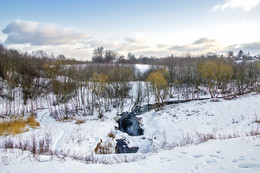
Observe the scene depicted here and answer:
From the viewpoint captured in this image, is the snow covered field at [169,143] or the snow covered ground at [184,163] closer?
the snow covered ground at [184,163]

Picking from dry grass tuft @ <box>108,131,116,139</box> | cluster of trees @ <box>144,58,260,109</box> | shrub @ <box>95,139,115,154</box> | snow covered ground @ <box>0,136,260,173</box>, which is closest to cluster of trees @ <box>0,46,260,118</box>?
cluster of trees @ <box>144,58,260,109</box>

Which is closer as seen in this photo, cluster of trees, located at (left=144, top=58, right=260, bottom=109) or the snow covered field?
the snow covered field

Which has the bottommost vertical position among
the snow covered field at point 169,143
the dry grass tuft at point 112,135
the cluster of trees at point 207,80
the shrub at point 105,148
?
the shrub at point 105,148

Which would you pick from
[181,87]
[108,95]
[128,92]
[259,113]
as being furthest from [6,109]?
[181,87]

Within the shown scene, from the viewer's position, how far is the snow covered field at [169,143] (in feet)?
15.3

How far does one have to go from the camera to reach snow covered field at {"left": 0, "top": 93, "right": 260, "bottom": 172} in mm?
4676

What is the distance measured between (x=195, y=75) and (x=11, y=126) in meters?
33.9

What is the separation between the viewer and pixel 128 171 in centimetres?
455

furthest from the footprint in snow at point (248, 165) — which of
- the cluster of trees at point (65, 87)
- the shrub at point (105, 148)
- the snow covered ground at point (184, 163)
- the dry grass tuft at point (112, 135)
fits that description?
the cluster of trees at point (65, 87)

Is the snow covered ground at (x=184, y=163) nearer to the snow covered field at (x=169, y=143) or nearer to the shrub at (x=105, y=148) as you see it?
the snow covered field at (x=169, y=143)

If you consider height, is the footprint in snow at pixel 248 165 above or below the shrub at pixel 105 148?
above

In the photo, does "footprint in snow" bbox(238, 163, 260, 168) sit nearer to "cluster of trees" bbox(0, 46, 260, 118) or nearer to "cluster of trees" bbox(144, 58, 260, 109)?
"cluster of trees" bbox(0, 46, 260, 118)

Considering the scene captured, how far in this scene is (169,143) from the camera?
506 inches

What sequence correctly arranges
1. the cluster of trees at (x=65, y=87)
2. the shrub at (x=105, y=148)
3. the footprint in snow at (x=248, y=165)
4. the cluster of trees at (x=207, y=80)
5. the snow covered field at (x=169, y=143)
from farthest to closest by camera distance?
the cluster of trees at (x=207, y=80) → the cluster of trees at (x=65, y=87) → the shrub at (x=105, y=148) → the snow covered field at (x=169, y=143) → the footprint in snow at (x=248, y=165)
